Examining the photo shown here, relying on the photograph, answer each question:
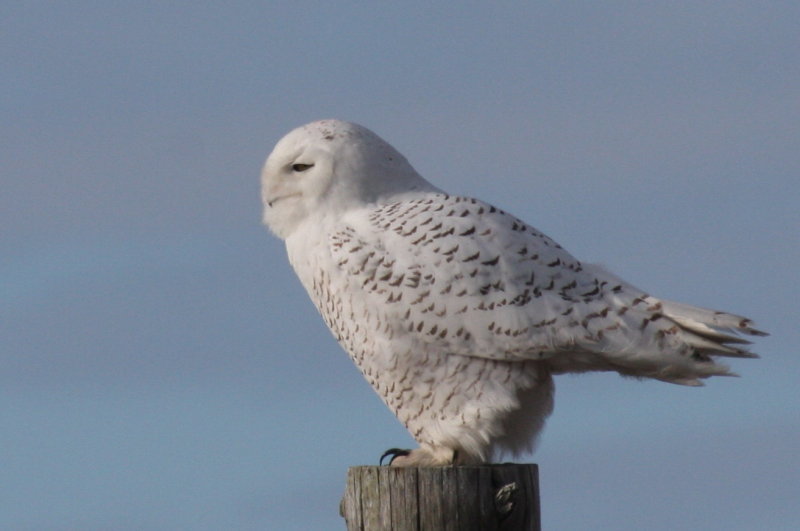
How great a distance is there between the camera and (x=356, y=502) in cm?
539

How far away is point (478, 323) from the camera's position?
6.21 metres

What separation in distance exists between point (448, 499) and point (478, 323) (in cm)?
121

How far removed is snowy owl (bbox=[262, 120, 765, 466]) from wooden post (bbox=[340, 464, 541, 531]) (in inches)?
35.6

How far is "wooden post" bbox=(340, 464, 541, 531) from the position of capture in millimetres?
5203

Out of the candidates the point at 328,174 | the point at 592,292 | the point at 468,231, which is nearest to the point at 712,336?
the point at 592,292

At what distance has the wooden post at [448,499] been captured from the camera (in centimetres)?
520

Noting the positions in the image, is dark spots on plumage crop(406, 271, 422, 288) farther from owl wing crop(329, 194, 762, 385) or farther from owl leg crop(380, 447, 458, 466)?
owl leg crop(380, 447, 458, 466)

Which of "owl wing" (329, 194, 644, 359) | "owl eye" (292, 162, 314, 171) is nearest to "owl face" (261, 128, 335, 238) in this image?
"owl eye" (292, 162, 314, 171)

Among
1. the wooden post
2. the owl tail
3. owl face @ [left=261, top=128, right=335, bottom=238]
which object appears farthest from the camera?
owl face @ [left=261, top=128, right=335, bottom=238]

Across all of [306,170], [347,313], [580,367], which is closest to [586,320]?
[580,367]

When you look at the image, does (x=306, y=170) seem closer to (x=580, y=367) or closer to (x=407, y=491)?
(x=580, y=367)

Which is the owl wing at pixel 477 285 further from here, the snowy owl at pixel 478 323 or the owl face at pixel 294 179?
the owl face at pixel 294 179

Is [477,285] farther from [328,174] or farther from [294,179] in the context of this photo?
[294,179]

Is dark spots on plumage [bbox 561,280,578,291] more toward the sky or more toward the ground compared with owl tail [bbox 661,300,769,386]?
more toward the sky
